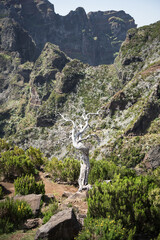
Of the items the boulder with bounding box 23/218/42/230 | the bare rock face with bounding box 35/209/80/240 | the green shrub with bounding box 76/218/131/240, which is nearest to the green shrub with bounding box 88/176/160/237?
the green shrub with bounding box 76/218/131/240

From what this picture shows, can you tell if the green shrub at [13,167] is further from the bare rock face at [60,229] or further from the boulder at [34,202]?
the bare rock face at [60,229]

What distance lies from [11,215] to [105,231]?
4758 millimetres

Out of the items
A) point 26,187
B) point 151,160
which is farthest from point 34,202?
point 151,160

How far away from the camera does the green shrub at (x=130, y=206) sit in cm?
727

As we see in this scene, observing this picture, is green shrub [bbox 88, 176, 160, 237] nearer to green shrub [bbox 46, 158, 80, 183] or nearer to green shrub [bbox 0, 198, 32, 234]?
green shrub [bbox 0, 198, 32, 234]

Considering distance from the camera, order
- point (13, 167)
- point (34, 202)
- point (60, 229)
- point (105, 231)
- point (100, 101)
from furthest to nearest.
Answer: point (100, 101) → point (13, 167) → point (34, 202) → point (60, 229) → point (105, 231)

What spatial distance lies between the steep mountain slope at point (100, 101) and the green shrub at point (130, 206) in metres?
44.8

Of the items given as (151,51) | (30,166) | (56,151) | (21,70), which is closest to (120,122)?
(56,151)

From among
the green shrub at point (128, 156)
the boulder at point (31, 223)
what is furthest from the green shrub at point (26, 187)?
the green shrub at point (128, 156)

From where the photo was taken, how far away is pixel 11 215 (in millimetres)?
8570

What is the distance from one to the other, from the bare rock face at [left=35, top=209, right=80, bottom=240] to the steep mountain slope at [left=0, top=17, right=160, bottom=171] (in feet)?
148

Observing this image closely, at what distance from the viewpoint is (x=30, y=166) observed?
A: 62.7 ft

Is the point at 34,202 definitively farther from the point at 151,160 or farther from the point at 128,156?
the point at 128,156

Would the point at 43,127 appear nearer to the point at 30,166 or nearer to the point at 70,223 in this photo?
the point at 30,166
